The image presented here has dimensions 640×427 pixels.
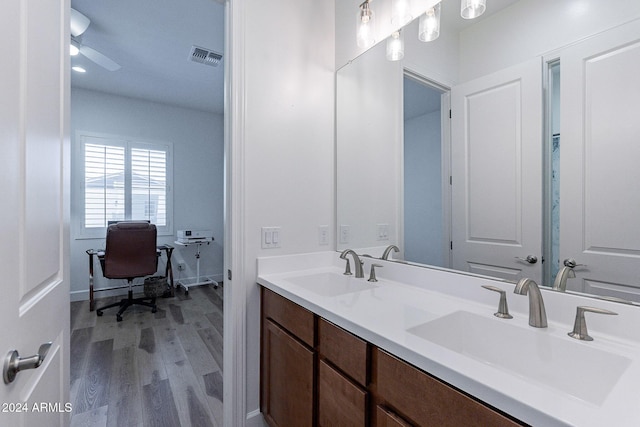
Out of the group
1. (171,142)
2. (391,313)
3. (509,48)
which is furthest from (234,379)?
(171,142)

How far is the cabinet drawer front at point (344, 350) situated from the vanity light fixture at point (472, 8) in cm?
135

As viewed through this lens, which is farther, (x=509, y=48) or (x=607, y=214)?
(x=509, y=48)

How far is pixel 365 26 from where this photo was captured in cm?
161

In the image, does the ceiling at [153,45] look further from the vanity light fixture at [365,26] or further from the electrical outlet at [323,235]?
the electrical outlet at [323,235]

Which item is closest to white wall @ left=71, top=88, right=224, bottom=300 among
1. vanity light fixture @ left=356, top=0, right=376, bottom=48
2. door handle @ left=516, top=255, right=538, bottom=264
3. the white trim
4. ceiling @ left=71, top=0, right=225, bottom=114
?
ceiling @ left=71, top=0, right=225, bottom=114

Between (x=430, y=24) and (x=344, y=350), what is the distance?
1.46m

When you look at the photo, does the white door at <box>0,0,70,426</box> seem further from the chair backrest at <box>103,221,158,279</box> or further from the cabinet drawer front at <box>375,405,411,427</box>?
the chair backrest at <box>103,221,158,279</box>

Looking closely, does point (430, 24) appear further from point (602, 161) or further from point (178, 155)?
point (178, 155)

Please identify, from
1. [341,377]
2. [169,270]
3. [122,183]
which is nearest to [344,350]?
[341,377]

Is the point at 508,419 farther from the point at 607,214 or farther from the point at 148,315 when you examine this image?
the point at 148,315

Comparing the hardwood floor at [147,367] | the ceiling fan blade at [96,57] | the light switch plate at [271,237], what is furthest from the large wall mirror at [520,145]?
the ceiling fan blade at [96,57]

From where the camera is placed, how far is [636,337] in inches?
31.4

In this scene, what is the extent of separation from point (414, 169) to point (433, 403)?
1.05 m

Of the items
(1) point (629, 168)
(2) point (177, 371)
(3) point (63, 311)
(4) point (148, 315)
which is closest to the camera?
(1) point (629, 168)
